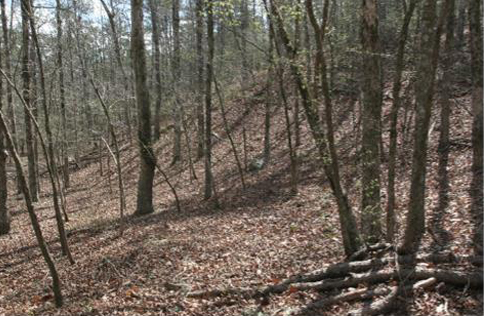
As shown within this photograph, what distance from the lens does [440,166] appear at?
11.9m

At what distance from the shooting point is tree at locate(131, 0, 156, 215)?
12500 mm

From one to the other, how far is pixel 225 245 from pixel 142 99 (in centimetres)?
566

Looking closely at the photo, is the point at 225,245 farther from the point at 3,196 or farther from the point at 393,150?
the point at 3,196

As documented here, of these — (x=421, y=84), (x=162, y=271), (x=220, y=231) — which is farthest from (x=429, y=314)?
(x=220, y=231)

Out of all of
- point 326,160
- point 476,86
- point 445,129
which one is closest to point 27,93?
point 326,160

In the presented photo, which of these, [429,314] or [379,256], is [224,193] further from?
[429,314]

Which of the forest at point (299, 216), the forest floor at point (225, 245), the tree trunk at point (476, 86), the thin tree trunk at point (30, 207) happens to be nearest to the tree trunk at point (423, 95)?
the forest at point (299, 216)

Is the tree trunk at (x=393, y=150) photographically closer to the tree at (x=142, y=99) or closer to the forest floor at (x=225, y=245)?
the forest floor at (x=225, y=245)

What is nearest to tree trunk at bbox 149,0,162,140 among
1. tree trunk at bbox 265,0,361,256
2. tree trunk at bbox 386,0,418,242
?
tree trunk at bbox 265,0,361,256

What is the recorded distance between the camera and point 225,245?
9.62m

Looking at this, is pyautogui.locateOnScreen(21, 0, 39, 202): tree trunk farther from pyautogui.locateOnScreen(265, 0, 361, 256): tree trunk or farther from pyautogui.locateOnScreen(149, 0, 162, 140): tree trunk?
pyautogui.locateOnScreen(265, 0, 361, 256): tree trunk

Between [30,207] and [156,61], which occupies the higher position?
[156,61]

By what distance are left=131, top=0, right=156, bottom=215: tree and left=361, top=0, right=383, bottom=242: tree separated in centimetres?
722

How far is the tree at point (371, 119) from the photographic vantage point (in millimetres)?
6859
